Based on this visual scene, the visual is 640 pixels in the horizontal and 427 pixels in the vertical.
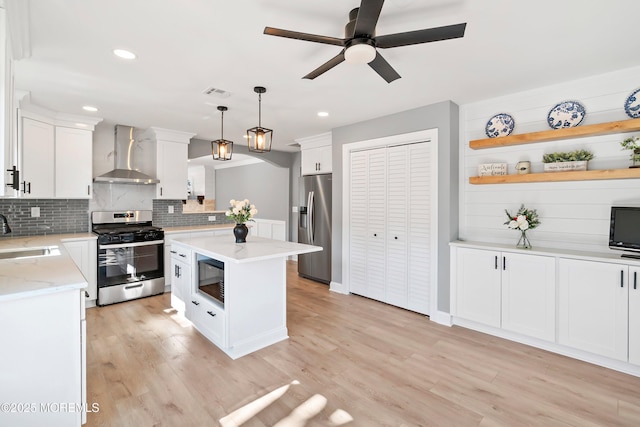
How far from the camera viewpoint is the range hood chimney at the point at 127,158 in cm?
442

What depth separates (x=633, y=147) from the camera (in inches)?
98.4

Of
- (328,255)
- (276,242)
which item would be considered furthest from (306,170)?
(276,242)

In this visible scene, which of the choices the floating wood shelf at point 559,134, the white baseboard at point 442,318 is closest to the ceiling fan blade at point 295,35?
the floating wood shelf at point 559,134

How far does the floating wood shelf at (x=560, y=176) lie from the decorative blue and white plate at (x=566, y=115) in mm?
518

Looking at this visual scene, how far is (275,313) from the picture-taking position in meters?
2.98

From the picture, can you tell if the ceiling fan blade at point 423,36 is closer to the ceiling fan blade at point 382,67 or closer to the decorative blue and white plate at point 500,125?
the ceiling fan blade at point 382,67

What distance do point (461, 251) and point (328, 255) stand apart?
2075 millimetres

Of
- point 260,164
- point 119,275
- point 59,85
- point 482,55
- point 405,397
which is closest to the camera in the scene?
point 405,397

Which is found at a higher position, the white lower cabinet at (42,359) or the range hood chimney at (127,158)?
the range hood chimney at (127,158)

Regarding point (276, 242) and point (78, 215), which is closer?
point (276, 242)

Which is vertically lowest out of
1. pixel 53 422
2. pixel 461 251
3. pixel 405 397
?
pixel 405 397

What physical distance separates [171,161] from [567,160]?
16.6 ft

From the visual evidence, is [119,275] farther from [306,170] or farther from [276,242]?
[306,170]

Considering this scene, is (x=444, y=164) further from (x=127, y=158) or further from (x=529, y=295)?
(x=127, y=158)
